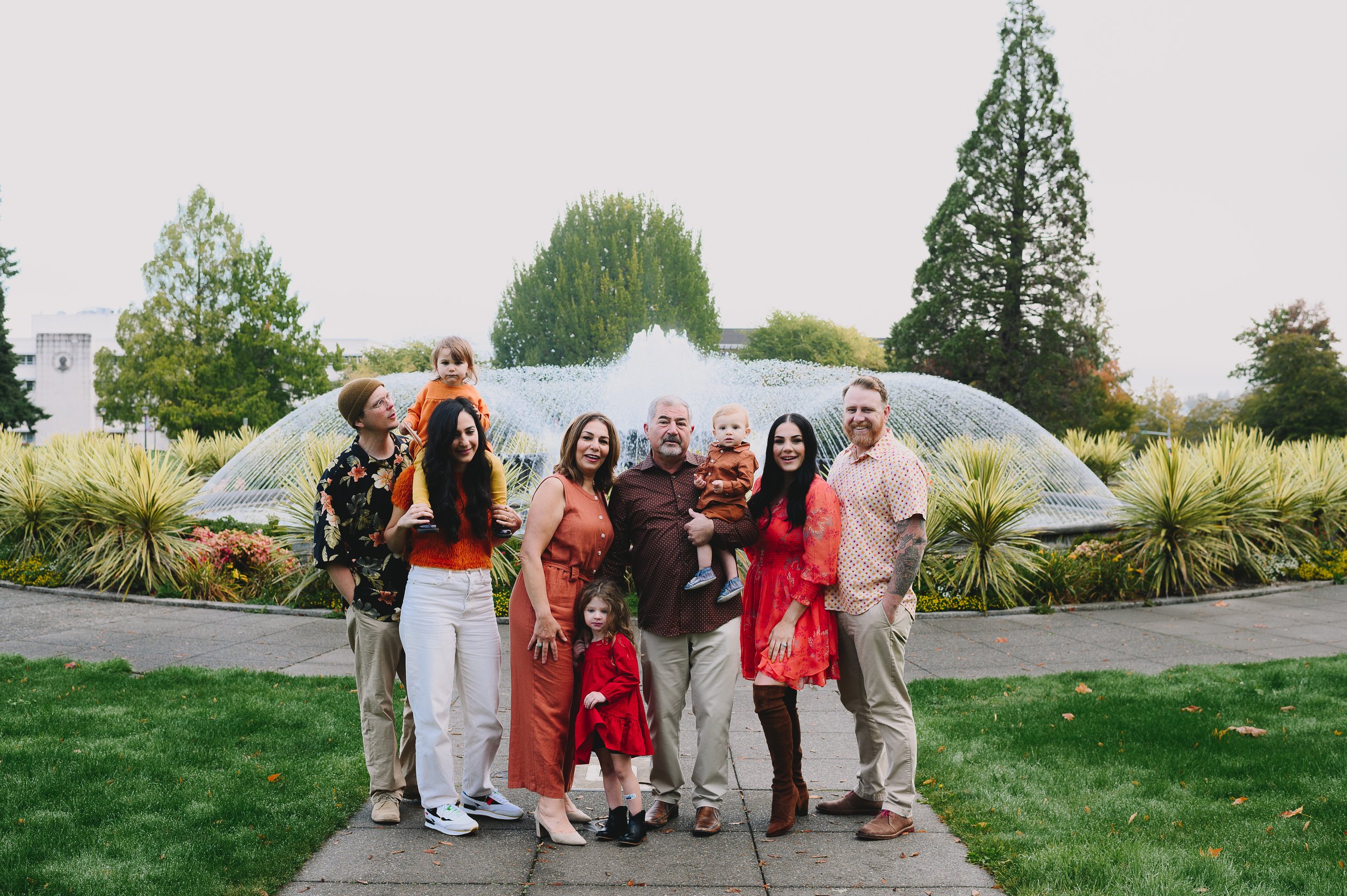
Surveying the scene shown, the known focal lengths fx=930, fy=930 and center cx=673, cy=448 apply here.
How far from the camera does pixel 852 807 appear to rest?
4.32 metres

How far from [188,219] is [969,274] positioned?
26.9m

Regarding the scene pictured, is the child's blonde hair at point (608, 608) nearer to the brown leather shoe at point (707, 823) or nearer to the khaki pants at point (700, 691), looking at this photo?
the khaki pants at point (700, 691)

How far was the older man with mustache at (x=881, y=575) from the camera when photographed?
13.1ft

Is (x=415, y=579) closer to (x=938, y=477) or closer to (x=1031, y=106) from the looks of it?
(x=938, y=477)

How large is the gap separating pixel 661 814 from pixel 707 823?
0.78 feet

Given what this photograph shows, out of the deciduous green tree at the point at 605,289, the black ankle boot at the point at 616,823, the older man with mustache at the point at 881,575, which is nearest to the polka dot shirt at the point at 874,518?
the older man with mustache at the point at 881,575

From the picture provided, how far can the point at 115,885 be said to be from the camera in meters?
3.35

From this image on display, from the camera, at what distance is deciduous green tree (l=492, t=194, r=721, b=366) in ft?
142

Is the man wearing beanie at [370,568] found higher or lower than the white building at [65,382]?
lower

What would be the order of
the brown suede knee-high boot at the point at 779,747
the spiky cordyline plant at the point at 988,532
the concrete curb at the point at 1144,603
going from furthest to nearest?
1. the spiky cordyline plant at the point at 988,532
2. the concrete curb at the point at 1144,603
3. the brown suede knee-high boot at the point at 779,747

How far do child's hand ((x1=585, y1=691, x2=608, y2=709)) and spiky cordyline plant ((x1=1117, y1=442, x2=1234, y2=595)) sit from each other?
27.4 feet

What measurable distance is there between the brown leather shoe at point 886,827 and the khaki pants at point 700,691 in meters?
0.63

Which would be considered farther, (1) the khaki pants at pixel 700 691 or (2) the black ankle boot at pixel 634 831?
(1) the khaki pants at pixel 700 691

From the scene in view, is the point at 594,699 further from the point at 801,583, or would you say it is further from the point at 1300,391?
the point at 1300,391
